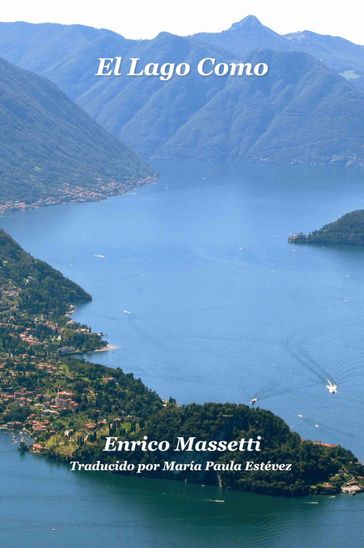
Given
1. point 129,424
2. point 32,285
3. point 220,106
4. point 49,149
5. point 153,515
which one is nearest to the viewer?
point 153,515

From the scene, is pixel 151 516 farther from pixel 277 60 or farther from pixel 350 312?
pixel 277 60

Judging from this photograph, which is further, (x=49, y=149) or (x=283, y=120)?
(x=283, y=120)

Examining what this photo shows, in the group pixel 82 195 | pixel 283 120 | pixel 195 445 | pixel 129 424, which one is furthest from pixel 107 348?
pixel 283 120

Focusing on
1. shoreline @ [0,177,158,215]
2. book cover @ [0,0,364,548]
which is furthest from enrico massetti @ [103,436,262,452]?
shoreline @ [0,177,158,215]

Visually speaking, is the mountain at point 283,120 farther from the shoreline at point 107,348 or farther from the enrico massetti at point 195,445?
the enrico massetti at point 195,445

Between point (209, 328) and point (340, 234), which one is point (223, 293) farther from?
point (340, 234)

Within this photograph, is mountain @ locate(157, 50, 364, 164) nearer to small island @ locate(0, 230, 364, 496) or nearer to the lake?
the lake

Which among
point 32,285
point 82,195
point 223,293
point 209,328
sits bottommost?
point 209,328
